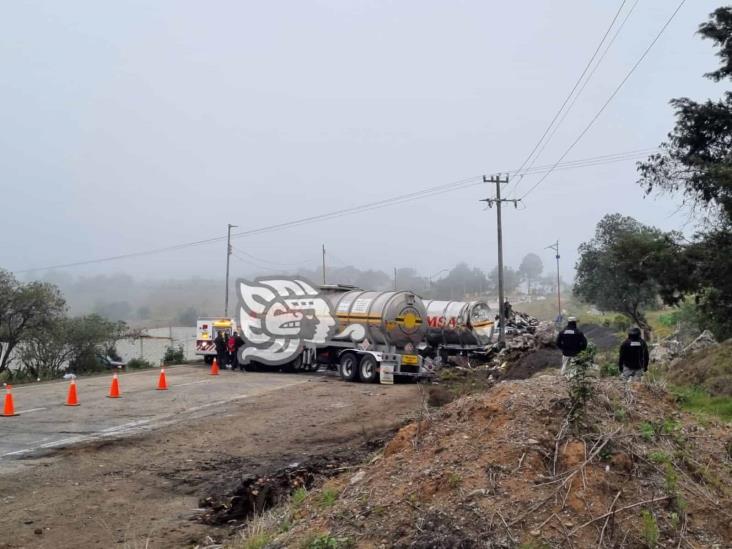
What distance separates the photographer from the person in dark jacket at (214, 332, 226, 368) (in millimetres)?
28906

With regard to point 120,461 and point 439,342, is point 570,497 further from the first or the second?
point 439,342

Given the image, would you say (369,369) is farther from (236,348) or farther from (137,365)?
(137,365)

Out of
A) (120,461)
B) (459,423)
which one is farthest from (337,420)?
(459,423)

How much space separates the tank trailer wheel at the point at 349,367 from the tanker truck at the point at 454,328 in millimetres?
4198

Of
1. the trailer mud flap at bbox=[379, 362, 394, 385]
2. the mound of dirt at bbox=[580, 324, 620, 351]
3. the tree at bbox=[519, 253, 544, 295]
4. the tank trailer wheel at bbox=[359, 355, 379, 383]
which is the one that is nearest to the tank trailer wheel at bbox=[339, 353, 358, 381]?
the tank trailer wheel at bbox=[359, 355, 379, 383]

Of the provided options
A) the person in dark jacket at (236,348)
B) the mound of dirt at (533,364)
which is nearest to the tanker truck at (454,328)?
the mound of dirt at (533,364)

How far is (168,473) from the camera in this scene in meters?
8.85

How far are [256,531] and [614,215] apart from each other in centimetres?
3724

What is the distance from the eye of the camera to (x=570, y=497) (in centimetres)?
473

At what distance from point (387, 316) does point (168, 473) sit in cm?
1467

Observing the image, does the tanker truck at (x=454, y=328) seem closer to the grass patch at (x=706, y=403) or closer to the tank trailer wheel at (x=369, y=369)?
the tank trailer wheel at (x=369, y=369)

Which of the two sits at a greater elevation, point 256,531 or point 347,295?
point 347,295

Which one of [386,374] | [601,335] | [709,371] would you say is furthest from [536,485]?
[601,335]

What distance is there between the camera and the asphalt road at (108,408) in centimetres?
1101
